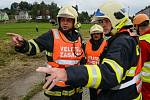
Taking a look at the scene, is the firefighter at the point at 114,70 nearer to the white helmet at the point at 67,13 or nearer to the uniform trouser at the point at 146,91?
the uniform trouser at the point at 146,91

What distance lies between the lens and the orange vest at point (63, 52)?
17.6 ft

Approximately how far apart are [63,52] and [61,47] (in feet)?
0.25

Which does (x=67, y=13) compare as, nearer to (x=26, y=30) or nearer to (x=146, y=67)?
(x=146, y=67)

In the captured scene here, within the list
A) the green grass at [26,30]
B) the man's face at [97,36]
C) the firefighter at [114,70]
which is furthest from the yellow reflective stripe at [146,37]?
the green grass at [26,30]

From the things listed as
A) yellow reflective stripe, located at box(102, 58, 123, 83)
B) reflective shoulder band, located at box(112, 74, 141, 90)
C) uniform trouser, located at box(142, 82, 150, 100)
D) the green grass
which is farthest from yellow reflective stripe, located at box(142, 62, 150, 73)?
the green grass

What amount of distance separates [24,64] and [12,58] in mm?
1727

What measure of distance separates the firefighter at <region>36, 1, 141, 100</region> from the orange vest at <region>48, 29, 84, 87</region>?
6.07ft


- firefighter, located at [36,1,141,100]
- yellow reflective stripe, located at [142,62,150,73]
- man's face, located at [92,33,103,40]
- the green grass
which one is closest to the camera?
firefighter, located at [36,1,141,100]

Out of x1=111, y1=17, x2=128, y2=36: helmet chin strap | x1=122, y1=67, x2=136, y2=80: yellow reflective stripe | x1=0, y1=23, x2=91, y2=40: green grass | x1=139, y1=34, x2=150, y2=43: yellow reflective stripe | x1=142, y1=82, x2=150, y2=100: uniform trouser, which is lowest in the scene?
x1=0, y1=23, x2=91, y2=40: green grass

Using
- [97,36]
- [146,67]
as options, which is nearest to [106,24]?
[146,67]

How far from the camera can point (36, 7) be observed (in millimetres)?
132375

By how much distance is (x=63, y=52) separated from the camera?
5383 mm

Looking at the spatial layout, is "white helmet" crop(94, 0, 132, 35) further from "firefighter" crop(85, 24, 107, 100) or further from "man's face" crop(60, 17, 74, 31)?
"firefighter" crop(85, 24, 107, 100)

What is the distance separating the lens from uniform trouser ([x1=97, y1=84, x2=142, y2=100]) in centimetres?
345
